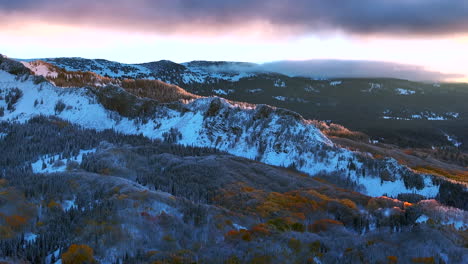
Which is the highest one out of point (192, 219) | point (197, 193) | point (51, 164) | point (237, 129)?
point (192, 219)

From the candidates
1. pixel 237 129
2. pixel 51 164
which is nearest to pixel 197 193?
pixel 51 164

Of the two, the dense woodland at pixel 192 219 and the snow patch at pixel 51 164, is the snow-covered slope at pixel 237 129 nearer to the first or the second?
the dense woodland at pixel 192 219

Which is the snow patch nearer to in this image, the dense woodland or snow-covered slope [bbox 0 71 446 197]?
the dense woodland

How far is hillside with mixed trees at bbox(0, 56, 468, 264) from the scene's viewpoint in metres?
11.6

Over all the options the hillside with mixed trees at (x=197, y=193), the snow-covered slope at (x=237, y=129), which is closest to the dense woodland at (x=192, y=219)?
the hillside with mixed trees at (x=197, y=193)

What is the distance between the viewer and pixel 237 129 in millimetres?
42938

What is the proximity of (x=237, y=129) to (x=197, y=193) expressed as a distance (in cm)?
2244

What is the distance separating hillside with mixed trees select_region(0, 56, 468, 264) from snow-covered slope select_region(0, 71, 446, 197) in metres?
0.16

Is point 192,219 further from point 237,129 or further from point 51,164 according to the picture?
point 237,129

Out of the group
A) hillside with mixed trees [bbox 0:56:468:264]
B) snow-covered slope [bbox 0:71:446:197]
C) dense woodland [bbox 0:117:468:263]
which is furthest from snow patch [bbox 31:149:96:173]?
snow-covered slope [bbox 0:71:446:197]

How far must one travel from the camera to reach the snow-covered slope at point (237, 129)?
3303 cm

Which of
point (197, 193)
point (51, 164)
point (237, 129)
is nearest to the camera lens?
point (197, 193)

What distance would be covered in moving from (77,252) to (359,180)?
28648 millimetres

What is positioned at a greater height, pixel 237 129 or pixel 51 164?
pixel 51 164
